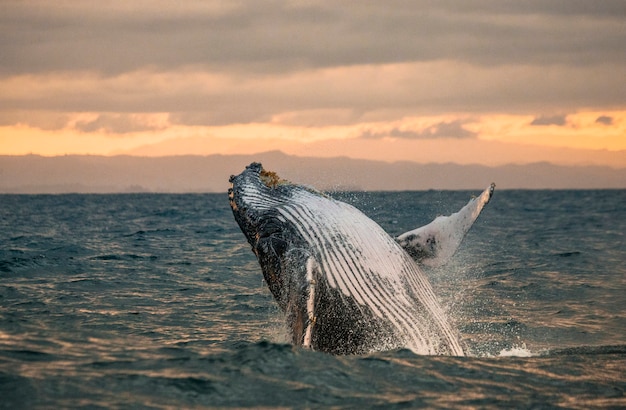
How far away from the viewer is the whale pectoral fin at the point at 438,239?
25.4ft

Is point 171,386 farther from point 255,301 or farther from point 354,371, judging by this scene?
point 255,301

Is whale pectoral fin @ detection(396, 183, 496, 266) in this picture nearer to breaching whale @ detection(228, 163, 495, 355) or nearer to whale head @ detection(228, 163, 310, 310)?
breaching whale @ detection(228, 163, 495, 355)

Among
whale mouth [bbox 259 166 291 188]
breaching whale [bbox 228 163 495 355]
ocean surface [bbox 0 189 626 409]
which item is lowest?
ocean surface [bbox 0 189 626 409]

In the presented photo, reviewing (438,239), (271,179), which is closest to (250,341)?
(271,179)

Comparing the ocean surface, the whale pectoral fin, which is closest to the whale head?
the ocean surface

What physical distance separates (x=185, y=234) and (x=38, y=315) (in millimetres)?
20097

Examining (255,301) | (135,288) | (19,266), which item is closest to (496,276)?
(255,301)

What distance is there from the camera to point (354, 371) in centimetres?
673

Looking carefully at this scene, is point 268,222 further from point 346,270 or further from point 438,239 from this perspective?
point 438,239

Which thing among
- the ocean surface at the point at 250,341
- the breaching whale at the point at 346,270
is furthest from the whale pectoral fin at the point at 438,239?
the ocean surface at the point at 250,341

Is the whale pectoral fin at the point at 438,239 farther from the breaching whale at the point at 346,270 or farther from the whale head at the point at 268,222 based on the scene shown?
the whale head at the point at 268,222

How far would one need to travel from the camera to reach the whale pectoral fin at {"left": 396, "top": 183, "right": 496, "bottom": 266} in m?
7.73

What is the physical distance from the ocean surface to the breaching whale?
0.21 m

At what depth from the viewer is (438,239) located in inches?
305
